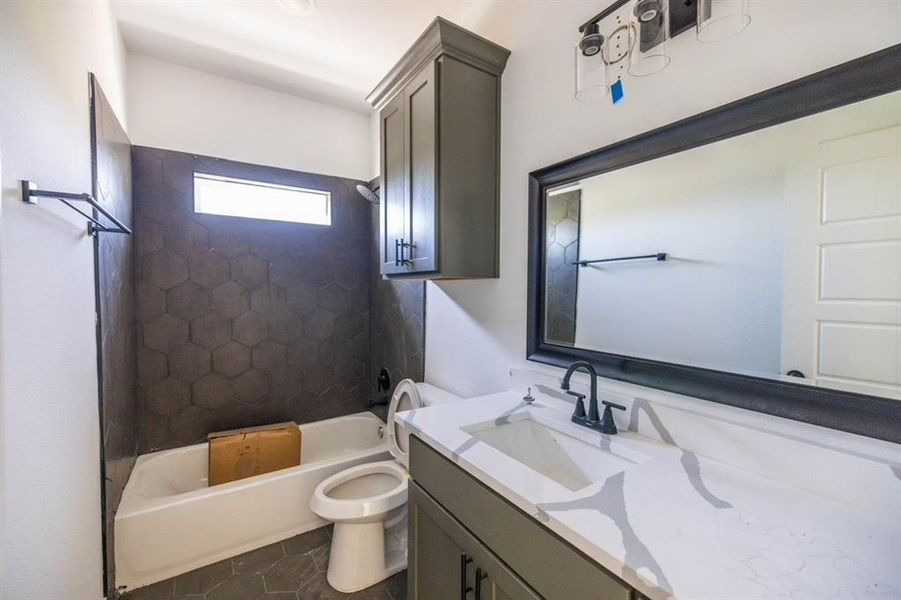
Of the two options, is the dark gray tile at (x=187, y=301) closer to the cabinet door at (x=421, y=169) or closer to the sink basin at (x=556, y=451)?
the cabinet door at (x=421, y=169)

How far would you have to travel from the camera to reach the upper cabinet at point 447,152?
1515 mm

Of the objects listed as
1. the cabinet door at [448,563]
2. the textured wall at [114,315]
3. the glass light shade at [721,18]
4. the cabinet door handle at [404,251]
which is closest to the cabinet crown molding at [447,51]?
the cabinet door handle at [404,251]

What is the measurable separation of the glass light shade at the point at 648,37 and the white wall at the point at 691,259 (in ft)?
0.89

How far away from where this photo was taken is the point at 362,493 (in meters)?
1.98

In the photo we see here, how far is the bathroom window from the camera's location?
8.14 ft

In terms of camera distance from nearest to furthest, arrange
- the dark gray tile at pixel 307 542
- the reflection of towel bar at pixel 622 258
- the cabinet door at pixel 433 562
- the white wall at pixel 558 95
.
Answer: the white wall at pixel 558 95, the cabinet door at pixel 433 562, the reflection of towel bar at pixel 622 258, the dark gray tile at pixel 307 542

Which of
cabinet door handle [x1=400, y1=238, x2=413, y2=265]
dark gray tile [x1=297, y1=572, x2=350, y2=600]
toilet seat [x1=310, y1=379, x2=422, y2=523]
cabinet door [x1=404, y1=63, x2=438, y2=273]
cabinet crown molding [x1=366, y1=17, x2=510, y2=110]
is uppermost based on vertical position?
cabinet crown molding [x1=366, y1=17, x2=510, y2=110]

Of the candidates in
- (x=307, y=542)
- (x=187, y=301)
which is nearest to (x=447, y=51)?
(x=187, y=301)

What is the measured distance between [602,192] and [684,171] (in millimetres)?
274

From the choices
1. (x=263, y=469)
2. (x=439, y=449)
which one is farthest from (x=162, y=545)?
(x=439, y=449)

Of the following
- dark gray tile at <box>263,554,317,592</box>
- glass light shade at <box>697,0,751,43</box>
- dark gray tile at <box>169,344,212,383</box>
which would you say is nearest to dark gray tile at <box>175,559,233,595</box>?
dark gray tile at <box>263,554,317,592</box>

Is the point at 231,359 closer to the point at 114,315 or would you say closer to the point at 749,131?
the point at 114,315

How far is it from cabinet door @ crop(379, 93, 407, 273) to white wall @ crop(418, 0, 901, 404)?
0.39 meters

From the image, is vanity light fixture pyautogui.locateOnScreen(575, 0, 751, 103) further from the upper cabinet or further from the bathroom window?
the bathroom window
